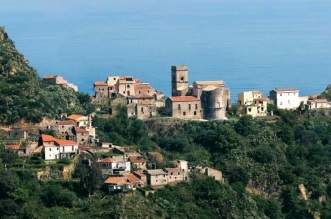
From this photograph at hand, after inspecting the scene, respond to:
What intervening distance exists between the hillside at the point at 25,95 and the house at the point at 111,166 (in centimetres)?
602

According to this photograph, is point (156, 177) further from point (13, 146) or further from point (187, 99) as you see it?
point (187, 99)

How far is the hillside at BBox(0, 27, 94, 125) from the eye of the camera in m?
56.1

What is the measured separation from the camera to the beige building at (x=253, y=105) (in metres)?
63.6

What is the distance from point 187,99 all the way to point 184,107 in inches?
17.4

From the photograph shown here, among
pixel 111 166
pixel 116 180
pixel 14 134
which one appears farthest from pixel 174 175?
pixel 14 134

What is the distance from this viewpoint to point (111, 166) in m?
51.3

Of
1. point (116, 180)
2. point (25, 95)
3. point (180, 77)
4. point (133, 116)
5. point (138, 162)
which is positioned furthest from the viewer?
point (180, 77)

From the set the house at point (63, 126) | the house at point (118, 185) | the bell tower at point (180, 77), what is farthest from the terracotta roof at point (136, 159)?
the bell tower at point (180, 77)

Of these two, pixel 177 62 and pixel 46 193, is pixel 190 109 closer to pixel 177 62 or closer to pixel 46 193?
pixel 46 193

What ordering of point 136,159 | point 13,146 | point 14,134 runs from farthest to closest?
point 14,134
point 136,159
point 13,146

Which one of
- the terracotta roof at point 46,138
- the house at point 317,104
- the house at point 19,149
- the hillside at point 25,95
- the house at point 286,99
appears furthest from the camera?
the house at point 286,99

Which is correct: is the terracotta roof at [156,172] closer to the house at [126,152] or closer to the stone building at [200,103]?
the house at [126,152]

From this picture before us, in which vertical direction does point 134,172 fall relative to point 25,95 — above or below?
below

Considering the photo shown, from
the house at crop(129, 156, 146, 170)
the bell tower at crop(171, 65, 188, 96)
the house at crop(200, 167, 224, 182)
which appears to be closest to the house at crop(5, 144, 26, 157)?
the house at crop(129, 156, 146, 170)
